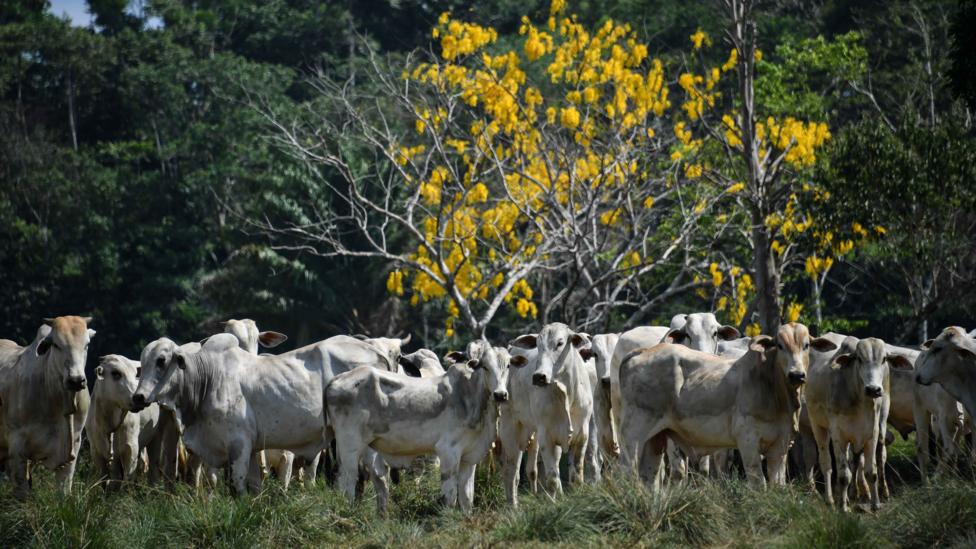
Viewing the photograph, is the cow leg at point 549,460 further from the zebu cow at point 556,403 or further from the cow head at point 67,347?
→ the cow head at point 67,347

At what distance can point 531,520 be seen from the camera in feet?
40.4

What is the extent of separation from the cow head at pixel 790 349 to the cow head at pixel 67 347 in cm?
690

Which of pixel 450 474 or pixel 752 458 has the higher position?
pixel 450 474

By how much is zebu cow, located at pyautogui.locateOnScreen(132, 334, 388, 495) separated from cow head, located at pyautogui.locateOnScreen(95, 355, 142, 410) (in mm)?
402

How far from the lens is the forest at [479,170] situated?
23297 millimetres

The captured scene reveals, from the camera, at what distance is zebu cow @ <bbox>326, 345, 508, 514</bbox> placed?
14.0 m

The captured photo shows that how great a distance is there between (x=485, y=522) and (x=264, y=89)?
36710 millimetres

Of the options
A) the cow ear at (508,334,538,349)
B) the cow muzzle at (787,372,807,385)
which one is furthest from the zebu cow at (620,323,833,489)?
the cow ear at (508,334,538,349)

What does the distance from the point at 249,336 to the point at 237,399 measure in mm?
2672

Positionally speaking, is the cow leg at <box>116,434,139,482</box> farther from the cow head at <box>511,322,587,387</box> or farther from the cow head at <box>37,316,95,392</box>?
the cow head at <box>511,322,587,387</box>

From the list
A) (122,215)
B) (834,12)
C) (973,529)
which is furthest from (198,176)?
(973,529)

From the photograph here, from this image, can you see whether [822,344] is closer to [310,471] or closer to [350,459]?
[350,459]

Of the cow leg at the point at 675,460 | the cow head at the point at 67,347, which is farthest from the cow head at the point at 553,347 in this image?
the cow head at the point at 67,347

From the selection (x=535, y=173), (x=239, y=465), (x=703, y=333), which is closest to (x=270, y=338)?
(x=239, y=465)
